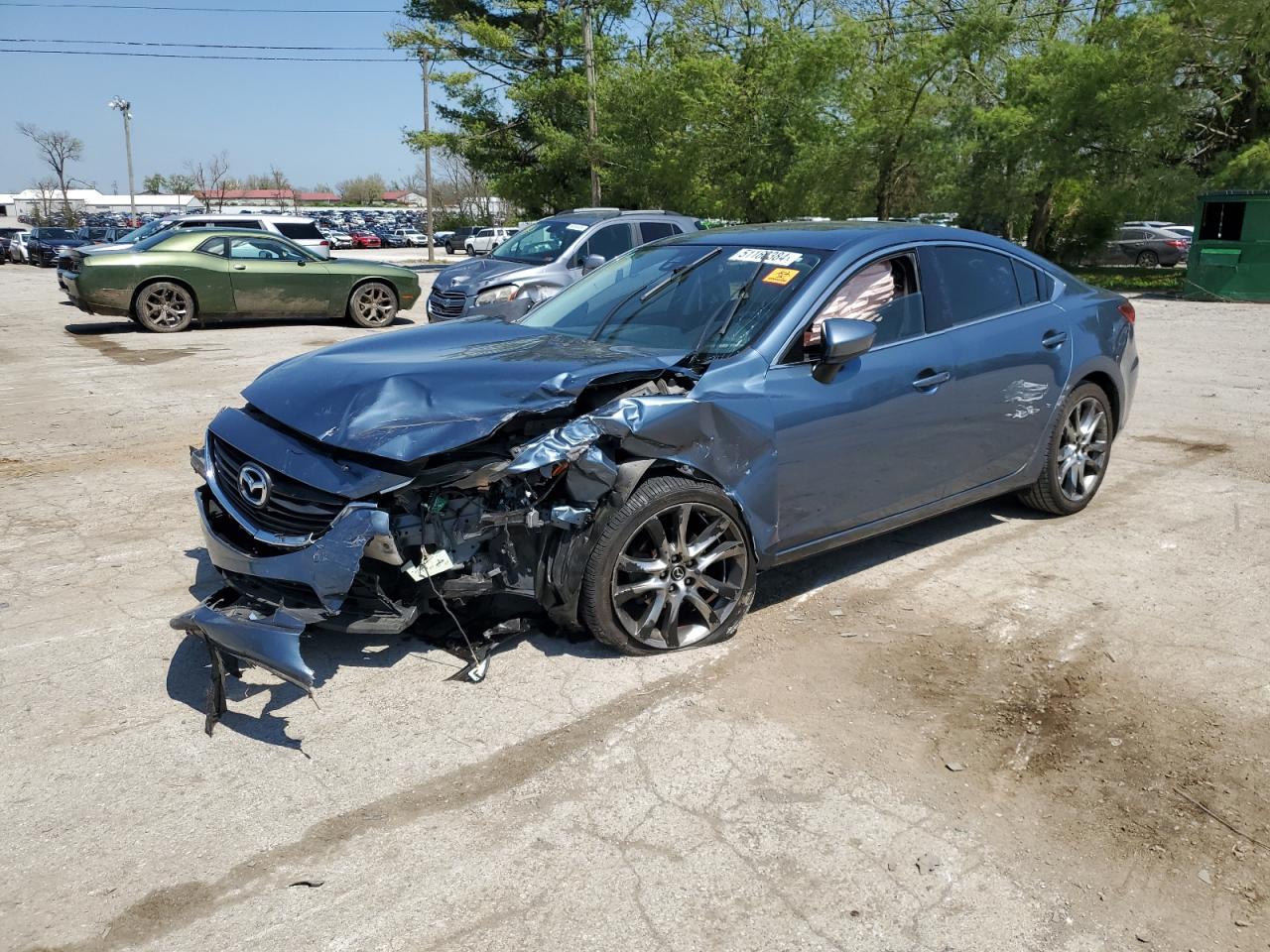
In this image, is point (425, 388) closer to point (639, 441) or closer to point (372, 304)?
point (639, 441)

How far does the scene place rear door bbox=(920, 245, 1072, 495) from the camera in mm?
4988

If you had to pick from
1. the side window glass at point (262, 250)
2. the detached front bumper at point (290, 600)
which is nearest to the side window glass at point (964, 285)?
the detached front bumper at point (290, 600)

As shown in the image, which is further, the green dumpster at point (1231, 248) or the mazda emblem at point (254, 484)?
the green dumpster at point (1231, 248)

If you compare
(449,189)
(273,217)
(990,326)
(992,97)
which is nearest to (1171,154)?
(992,97)

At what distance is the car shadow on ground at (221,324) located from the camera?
15.3 metres

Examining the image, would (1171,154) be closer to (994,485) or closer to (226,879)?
(994,485)

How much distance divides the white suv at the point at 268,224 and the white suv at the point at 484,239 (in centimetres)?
2357

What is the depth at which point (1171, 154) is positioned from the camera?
75.5ft

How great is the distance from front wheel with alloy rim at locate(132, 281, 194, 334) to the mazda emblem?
12.1 metres

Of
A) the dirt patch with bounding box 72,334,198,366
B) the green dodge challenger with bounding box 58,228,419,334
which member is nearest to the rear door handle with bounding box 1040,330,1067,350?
the dirt patch with bounding box 72,334,198,366

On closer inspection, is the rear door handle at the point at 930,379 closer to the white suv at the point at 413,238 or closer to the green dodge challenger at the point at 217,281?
the green dodge challenger at the point at 217,281

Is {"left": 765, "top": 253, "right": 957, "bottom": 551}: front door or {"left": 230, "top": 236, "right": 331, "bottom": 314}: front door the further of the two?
{"left": 230, "top": 236, "right": 331, "bottom": 314}: front door

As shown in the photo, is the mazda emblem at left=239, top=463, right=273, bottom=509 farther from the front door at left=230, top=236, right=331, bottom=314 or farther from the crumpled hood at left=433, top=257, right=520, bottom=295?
the front door at left=230, top=236, right=331, bottom=314

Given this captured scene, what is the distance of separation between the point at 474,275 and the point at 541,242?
1.09 metres
